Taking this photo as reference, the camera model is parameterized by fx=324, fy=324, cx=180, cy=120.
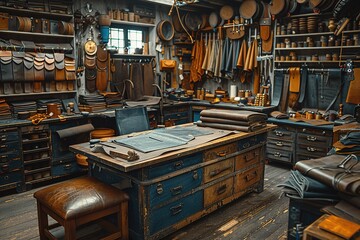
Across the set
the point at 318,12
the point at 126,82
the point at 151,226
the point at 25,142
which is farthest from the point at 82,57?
the point at 318,12

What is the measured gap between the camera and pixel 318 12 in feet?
15.7

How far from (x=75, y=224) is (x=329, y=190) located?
169 centimetres

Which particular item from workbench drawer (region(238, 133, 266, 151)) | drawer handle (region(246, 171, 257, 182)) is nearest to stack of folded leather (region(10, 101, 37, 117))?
workbench drawer (region(238, 133, 266, 151))

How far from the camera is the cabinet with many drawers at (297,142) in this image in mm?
4473

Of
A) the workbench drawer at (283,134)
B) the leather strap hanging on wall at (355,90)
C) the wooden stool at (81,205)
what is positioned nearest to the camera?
the wooden stool at (81,205)

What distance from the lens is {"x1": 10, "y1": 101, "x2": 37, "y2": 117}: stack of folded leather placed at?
14.1 feet

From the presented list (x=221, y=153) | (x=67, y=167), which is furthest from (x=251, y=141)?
(x=67, y=167)

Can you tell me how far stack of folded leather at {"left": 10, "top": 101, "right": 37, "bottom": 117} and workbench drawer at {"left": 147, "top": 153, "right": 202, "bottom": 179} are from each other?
2647mm

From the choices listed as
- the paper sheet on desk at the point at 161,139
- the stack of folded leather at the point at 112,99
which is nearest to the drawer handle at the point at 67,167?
the stack of folded leather at the point at 112,99

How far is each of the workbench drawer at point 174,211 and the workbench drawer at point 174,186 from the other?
8cm

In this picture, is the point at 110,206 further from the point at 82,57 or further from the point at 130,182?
the point at 82,57

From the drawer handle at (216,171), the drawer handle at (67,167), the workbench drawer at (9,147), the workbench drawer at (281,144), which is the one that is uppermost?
the workbench drawer at (9,147)

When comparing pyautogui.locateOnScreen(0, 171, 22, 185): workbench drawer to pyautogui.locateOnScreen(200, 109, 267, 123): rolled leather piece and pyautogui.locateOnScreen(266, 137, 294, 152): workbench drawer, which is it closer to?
pyautogui.locateOnScreen(200, 109, 267, 123): rolled leather piece

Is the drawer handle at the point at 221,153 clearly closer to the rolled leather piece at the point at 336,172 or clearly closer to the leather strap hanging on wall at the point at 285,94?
the rolled leather piece at the point at 336,172
